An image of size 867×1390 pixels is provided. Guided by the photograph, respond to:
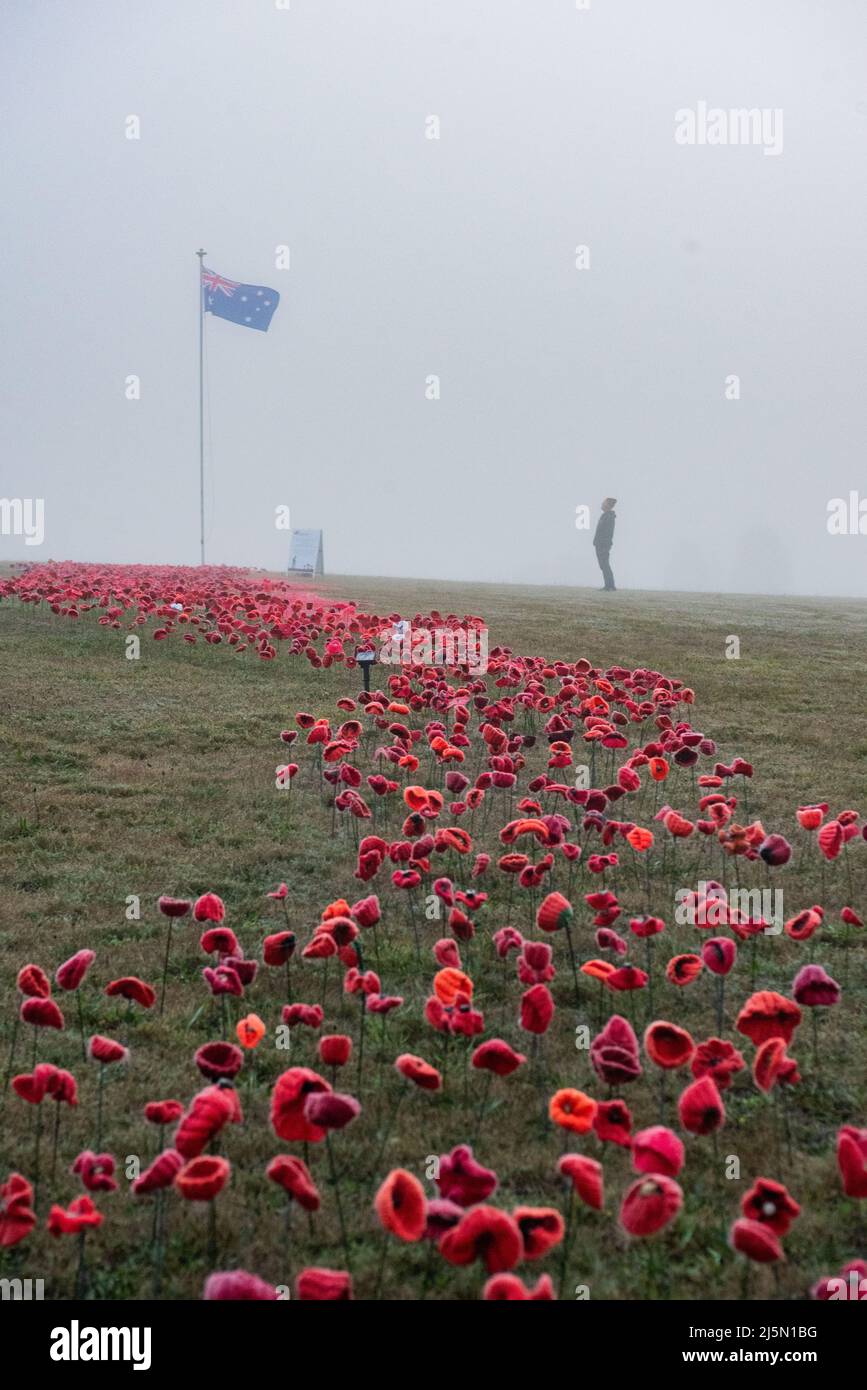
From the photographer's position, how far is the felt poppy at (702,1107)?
2545 millimetres

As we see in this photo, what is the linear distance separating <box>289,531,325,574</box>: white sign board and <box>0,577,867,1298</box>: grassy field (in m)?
17.1

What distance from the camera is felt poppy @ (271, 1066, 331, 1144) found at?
2477 mm

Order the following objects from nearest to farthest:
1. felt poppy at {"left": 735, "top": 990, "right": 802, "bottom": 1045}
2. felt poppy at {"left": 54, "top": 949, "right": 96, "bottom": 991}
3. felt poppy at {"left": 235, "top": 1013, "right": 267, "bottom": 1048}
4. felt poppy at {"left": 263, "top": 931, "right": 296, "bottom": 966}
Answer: felt poppy at {"left": 735, "top": 990, "right": 802, "bottom": 1045} < felt poppy at {"left": 235, "top": 1013, "right": 267, "bottom": 1048} < felt poppy at {"left": 54, "top": 949, "right": 96, "bottom": 991} < felt poppy at {"left": 263, "top": 931, "right": 296, "bottom": 966}

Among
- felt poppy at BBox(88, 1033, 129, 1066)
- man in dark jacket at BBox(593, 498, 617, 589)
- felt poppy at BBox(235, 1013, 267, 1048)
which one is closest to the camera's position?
felt poppy at BBox(88, 1033, 129, 1066)

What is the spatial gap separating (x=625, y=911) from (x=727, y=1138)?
6.06 feet

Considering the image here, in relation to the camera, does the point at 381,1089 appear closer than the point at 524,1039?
Yes

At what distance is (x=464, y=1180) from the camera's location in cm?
222

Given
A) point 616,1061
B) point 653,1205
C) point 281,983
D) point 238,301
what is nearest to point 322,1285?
point 653,1205

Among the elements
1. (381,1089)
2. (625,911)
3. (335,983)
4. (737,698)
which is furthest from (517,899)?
(737,698)

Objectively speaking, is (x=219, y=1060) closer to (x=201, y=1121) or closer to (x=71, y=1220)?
(x=201, y=1121)

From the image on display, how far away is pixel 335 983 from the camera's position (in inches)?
170

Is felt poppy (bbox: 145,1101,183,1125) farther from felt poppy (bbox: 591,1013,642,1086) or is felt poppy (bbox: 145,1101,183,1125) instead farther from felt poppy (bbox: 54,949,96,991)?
felt poppy (bbox: 591,1013,642,1086)

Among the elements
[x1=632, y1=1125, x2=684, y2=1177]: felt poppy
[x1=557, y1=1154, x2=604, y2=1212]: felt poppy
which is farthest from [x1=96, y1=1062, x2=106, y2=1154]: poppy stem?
[x1=632, y1=1125, x2=684, y2=1177]: felt poppy
